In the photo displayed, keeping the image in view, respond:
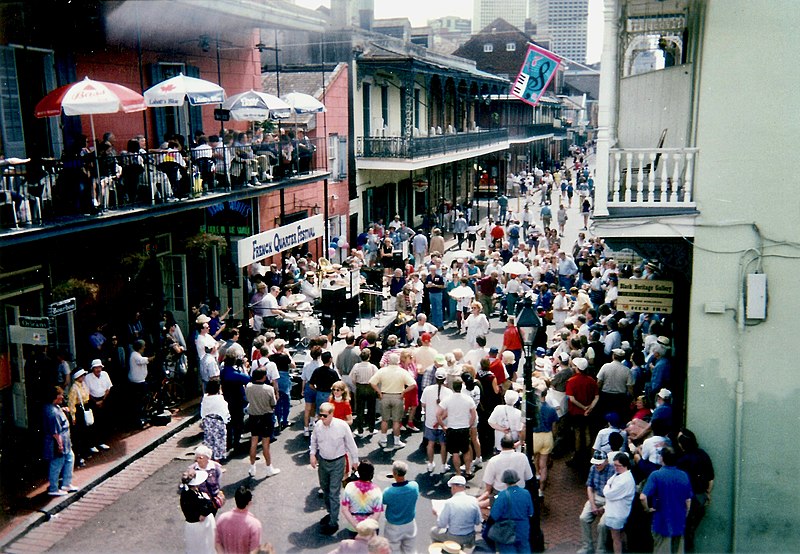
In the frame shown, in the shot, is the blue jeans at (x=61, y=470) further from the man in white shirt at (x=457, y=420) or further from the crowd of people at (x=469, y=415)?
the man in white shirt at (x=457, y=420)

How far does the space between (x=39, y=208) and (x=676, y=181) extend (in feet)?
26.2

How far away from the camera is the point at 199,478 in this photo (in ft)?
24.6

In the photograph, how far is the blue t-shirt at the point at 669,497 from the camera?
24.9 feet

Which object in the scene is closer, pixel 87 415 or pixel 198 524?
pixel 198 524

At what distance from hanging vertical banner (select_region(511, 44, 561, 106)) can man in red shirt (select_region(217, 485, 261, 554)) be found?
672 inches

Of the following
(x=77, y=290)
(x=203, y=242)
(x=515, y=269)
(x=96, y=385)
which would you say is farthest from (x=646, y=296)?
(x=203, y=242)

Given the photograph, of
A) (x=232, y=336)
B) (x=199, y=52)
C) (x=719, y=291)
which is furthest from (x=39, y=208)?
(x=719, y=291)

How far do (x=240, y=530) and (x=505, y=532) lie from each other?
2.47 metres

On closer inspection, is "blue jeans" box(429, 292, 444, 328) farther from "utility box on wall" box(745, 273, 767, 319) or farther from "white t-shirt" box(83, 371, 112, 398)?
"utility box on wall" box(745, 273, 767, 319)

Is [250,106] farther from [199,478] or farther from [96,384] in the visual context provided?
[199,478]

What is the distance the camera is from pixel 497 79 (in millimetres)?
Answer: 42062

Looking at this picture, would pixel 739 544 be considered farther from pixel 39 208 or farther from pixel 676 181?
pixel 39 208

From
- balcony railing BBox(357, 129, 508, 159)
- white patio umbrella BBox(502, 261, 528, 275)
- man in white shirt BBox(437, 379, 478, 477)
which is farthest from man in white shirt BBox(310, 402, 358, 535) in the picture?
balcony railing BBox(357, 129, 508, 159)

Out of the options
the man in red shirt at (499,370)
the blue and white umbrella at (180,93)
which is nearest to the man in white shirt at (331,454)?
the man in red shirt at (499,370)
